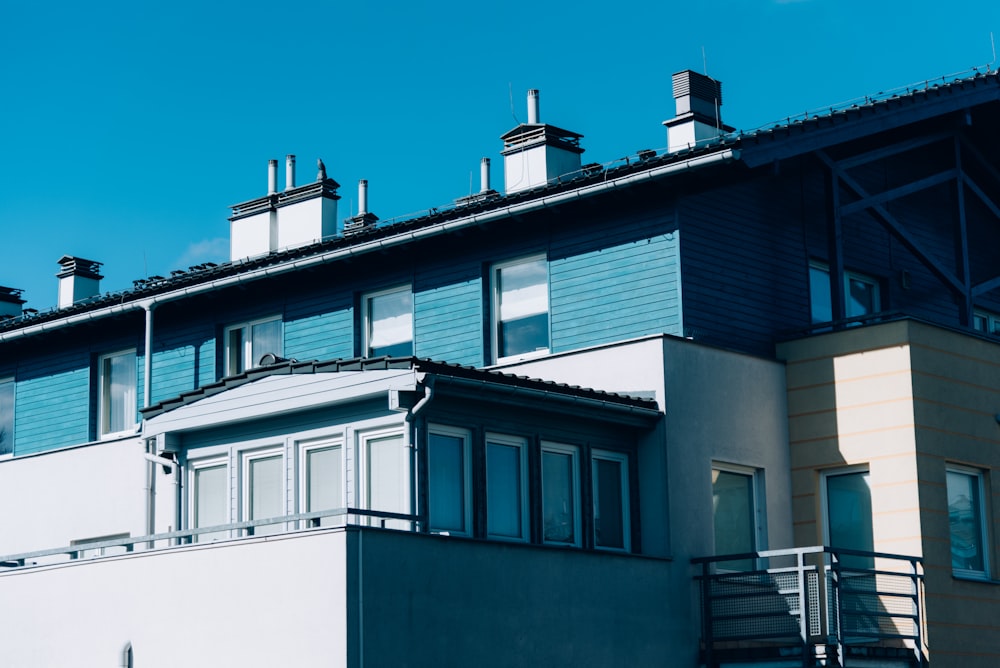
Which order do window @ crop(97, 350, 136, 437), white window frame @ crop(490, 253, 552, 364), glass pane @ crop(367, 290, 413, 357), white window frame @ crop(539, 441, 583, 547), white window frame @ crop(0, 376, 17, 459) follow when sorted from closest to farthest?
1. white window frame @ crop(539, 441, 583, 547)
2. white window frame @ crop(490, 253, 552, 364)
3. glass pane @ crop(367, 290, 413, 357)
4. window @ crop(97, 350, 136, 437)
5. white window frame @ crop(0, 376, 17, 459)

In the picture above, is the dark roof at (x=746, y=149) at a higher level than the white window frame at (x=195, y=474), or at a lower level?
higher

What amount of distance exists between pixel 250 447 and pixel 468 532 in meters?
3.22

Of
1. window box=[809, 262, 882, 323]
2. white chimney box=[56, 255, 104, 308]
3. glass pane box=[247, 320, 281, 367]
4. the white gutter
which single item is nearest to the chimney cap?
white chimney box=[56, 255, 104, 308]

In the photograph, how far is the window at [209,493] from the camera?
20.3 meters

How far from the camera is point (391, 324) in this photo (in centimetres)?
2488

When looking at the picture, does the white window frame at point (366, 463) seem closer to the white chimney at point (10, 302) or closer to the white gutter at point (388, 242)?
the white gutter at point (388, 242)

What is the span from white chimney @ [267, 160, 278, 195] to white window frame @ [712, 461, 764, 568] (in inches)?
453

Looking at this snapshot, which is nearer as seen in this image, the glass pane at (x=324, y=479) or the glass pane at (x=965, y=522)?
the glass pane at (x=324, y=479)

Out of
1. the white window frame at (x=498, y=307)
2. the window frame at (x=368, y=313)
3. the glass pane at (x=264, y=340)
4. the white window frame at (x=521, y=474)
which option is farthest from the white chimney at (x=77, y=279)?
the white window frame at (x=521, y=474)

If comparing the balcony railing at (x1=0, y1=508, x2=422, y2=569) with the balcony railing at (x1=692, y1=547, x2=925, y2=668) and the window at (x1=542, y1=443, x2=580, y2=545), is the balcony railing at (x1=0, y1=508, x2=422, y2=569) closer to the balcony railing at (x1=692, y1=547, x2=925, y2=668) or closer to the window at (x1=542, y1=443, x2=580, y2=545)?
the window at (x1=542, y1=443, x2=580, y2=545)

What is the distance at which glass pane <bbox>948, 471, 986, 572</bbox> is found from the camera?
2142 centimetres

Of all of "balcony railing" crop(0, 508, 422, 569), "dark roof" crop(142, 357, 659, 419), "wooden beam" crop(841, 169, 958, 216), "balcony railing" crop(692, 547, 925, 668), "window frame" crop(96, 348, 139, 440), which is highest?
"wooden beam" crop(841, 169, 958, 216)

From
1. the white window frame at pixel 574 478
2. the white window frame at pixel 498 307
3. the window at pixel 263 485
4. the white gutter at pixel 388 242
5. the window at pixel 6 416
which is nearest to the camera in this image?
the window at pixel 263 485

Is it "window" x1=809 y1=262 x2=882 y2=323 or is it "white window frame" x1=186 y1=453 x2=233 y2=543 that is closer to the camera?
"white window frame" x1=186 y1=453 x2=233 y2=543
